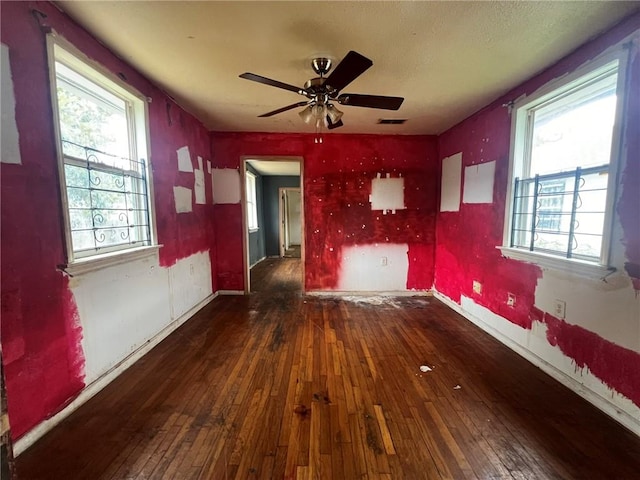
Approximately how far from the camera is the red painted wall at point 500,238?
5.12 feet

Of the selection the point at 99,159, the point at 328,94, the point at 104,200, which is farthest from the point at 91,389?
the point at 328,94

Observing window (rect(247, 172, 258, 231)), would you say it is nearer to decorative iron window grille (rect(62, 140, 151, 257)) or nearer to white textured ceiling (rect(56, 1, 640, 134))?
white textured ceiling (rect(56, 1, 640, 134))

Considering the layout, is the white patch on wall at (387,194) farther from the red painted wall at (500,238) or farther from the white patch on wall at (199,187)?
the white patch on wall at (199,187)

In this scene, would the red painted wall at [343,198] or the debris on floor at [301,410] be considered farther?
the red painted wall at [343,198]

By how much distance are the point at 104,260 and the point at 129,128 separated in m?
1.19

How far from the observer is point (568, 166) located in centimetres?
204

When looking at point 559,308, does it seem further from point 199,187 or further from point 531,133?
point 199,187

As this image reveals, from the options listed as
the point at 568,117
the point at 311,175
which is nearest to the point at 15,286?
the point at 311,175

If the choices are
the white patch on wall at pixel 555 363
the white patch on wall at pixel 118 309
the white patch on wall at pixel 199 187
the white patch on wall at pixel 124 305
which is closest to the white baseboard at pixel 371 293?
the white patch on wall at pixel 555 363

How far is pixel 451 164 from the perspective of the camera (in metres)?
3.59

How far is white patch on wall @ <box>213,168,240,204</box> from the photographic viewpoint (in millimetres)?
3922

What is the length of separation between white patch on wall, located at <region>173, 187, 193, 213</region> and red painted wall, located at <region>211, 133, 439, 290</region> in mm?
772

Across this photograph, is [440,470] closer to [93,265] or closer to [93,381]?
[93,381]

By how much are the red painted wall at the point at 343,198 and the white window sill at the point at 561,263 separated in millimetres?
1609
